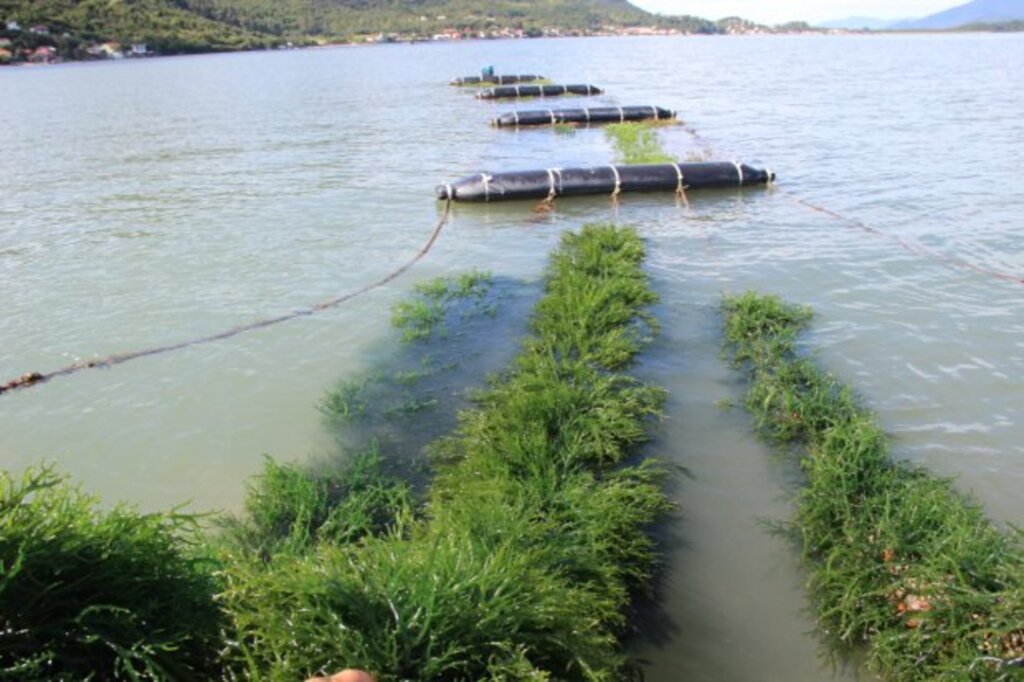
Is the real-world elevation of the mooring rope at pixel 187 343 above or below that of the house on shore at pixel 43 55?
below

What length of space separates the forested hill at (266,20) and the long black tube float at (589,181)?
86.4 m

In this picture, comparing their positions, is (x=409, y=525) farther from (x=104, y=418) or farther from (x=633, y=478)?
(x=104, y=418)

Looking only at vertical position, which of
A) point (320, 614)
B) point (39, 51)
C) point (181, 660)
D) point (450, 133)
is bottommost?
point (181, 660)

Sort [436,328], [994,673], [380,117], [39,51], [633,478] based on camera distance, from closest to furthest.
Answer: [994,673] < [633,478] < [436,328] < [380,117] < [39,51]

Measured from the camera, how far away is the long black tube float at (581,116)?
23.9 metres

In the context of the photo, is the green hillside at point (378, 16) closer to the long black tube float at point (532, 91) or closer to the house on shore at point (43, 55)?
the house on shore at point (43, 55)

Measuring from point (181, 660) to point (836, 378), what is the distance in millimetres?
5674

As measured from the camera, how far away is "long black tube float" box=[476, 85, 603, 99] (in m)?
33.3

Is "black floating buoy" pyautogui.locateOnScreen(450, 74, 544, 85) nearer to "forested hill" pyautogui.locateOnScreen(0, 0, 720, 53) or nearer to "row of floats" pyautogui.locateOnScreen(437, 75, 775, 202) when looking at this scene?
"row of floats" pyautogui.locateOnScreen(437, 75, 775, 202)

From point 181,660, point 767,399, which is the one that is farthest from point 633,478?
point 181,660

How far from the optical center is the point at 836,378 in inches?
258

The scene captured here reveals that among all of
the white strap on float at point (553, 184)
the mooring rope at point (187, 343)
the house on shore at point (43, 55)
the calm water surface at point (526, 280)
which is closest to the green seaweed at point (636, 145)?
the calm water surface at point (526, 280)

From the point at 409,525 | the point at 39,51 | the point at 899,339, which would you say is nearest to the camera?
the point at 409,525

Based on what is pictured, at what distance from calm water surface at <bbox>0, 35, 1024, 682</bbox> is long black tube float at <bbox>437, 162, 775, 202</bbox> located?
41cm
